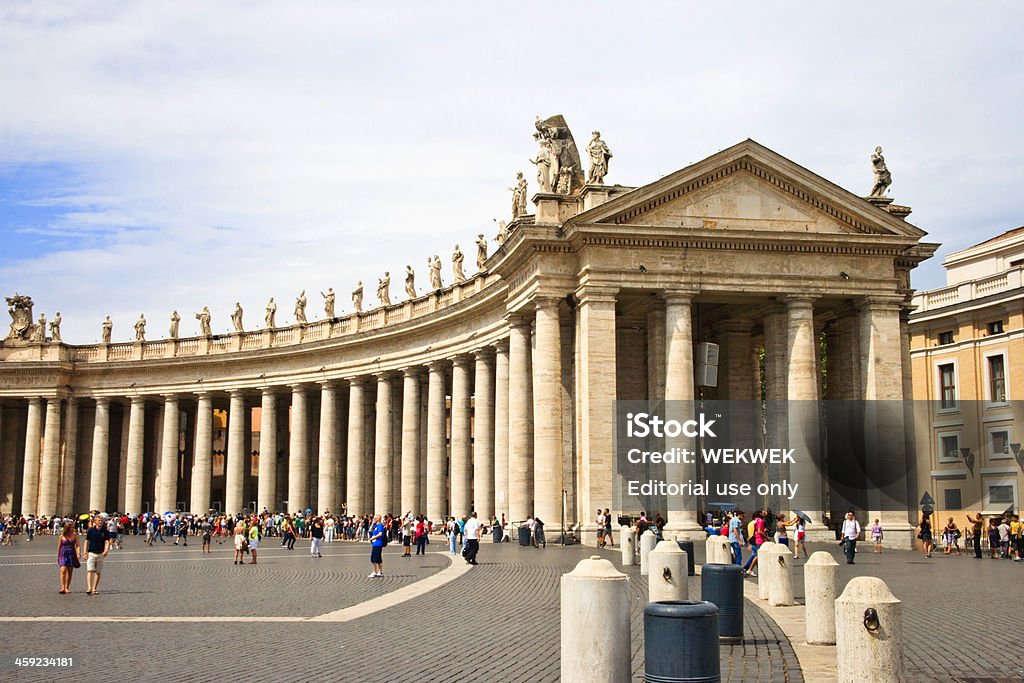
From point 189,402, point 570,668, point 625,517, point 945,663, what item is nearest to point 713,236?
Result: point 625,517

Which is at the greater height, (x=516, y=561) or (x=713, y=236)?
(x=713, y=236)

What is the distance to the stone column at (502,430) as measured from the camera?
58.2m

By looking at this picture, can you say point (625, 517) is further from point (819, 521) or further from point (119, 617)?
point (119, 617)

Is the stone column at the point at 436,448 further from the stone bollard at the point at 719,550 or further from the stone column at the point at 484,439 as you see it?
the stone bollard at the point at 719,550

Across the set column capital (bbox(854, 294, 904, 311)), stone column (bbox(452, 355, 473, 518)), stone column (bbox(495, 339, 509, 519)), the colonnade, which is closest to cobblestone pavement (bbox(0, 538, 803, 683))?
the colonnade

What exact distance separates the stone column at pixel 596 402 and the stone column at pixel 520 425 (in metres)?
5.51

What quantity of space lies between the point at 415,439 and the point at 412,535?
53.2 feet

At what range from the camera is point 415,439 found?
69.7 m

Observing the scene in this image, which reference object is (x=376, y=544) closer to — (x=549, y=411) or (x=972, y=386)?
(x=549, y=411)

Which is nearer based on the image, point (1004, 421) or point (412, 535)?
point (412, 535)

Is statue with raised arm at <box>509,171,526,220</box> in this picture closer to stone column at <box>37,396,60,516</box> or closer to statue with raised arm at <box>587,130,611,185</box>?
statue with raised arm at <box>587,130,611,185</box>

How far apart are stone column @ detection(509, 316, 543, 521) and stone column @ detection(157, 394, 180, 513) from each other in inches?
1571

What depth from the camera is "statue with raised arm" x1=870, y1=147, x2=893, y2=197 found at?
5681 cm

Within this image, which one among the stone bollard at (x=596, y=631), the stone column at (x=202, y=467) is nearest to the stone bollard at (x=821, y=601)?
the stone bollard at (x=596, y=631)
